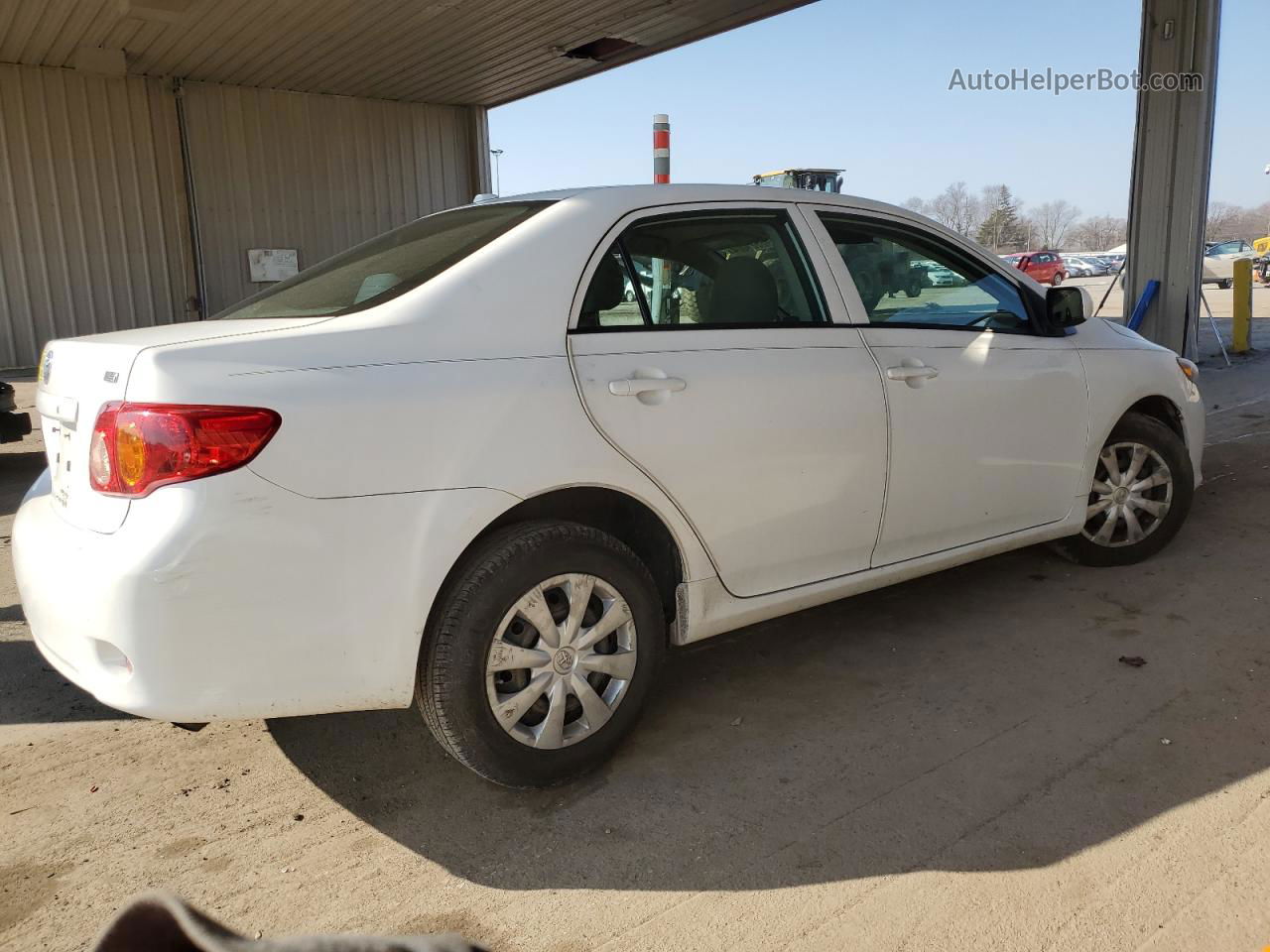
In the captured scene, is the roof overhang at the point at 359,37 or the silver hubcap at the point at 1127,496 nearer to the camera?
the silver hubcap at the point at 1127,496

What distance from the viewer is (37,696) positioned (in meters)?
3.43

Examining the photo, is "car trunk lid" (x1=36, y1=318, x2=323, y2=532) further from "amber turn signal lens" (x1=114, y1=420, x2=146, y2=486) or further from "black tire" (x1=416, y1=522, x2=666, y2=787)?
"black tire" (x1=416, y1=522, x2=666, y2=787)

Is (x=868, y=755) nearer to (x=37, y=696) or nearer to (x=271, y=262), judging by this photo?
(x=37, y=696)

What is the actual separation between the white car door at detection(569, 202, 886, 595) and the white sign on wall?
11.4 m

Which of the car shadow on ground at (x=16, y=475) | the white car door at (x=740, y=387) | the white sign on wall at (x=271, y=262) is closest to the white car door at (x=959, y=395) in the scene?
the white car door at (x=740, y=387)

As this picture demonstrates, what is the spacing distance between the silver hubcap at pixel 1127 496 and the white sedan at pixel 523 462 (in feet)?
2.01

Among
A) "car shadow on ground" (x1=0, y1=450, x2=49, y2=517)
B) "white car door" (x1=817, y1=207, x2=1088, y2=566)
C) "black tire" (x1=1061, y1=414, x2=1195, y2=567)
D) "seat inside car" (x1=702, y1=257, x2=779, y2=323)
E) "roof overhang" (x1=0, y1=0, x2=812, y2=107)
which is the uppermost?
"roof overhang" (x1=0, y1=0, x2=812, y2=107)

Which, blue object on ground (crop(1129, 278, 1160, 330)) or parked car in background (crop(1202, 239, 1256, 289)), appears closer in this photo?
blue object on ground (crop(1129, 278, 1160, 330))

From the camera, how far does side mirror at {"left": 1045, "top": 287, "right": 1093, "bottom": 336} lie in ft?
13.1

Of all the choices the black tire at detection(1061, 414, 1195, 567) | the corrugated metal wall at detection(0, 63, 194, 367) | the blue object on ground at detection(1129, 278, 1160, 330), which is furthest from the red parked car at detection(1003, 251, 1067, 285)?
the black tire at detection(1061, 414, 1195, 567)

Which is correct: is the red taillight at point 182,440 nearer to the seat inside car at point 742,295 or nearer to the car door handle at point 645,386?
the car door handle at point 645,386

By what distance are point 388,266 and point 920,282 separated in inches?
76.8

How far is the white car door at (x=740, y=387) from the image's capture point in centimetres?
279

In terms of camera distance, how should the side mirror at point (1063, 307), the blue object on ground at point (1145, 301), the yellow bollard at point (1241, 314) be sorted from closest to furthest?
the side mirror at point (1063, 307), the blue object on ground at point (1145, 301), the yellow bollard at point (1241, 314)
